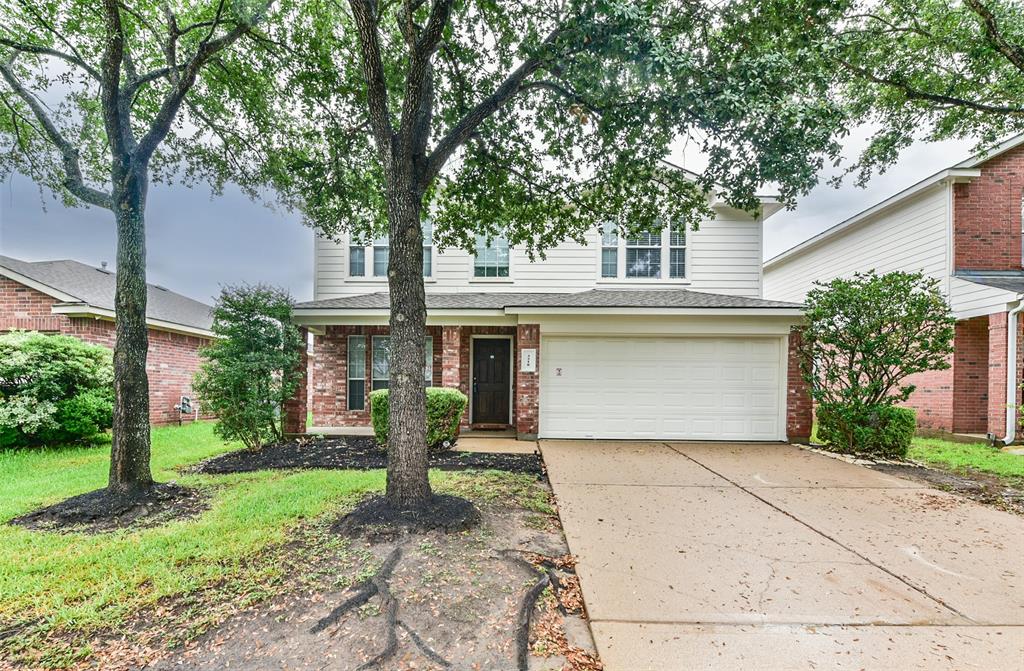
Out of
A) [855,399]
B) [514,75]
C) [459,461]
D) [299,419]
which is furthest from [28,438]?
[855,399]

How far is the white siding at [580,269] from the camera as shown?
10453 mm

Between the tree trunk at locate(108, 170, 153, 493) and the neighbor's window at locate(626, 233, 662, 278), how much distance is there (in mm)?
9124

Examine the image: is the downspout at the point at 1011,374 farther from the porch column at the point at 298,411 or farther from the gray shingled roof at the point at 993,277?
the porch column at the point at 298,411

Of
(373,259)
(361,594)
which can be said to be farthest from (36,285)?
(361,594)

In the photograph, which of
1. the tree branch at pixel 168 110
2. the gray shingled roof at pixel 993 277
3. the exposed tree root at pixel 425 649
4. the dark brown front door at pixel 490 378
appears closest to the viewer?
the exposed tree root at pixel 425 649

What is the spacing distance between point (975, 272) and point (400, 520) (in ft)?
42.5

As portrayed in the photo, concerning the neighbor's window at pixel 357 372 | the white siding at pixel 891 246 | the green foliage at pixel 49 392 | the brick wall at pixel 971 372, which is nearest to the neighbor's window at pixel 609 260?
the neighbor's window at pixel 357 372

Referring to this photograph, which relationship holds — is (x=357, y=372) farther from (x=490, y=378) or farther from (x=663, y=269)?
(x=663, y=269)

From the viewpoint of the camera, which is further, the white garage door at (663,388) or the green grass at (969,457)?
the white garage door at (663,388)

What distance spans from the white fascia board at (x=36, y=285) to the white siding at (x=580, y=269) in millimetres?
5223

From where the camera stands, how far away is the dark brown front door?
33.3ft

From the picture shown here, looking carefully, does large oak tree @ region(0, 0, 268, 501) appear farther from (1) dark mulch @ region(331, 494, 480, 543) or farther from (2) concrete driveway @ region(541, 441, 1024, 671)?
(2) concrete driveway @ region(541, 441, 1024, 671)

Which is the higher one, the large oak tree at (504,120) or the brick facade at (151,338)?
the large oak tree at (504,120)

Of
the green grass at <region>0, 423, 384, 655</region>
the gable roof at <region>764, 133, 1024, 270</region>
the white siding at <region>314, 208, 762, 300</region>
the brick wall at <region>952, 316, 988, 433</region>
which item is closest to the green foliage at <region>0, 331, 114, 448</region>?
the green grass at <region>0, 423, 384, 655</region>
